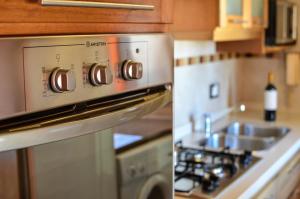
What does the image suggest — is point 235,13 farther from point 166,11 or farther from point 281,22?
point 166,11

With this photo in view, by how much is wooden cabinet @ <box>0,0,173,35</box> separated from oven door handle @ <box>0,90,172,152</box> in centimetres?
16

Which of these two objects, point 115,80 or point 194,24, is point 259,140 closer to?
point 194,24

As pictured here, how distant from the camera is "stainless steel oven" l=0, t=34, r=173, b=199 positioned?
72 centimetres

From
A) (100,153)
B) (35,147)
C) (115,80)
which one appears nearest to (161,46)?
(115,80)

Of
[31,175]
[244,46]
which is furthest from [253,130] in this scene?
[31,175]

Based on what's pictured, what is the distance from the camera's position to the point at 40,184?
0.77 meters

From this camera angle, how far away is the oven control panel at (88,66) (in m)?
0.75

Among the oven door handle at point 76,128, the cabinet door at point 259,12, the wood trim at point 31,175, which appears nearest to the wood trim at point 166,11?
the oven door handle at point 76,128

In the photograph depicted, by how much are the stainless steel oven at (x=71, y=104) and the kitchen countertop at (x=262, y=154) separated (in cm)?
71

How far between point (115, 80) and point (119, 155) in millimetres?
163

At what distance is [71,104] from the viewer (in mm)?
822

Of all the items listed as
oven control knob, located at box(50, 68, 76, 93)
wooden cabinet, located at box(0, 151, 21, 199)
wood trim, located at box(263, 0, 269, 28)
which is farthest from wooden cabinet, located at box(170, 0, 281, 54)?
wooden cabinet, located at box(0, 151, 21, 199)

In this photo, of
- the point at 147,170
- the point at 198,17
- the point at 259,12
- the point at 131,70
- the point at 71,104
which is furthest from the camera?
the point at 259,12

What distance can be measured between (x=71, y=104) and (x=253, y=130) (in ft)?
6.67
